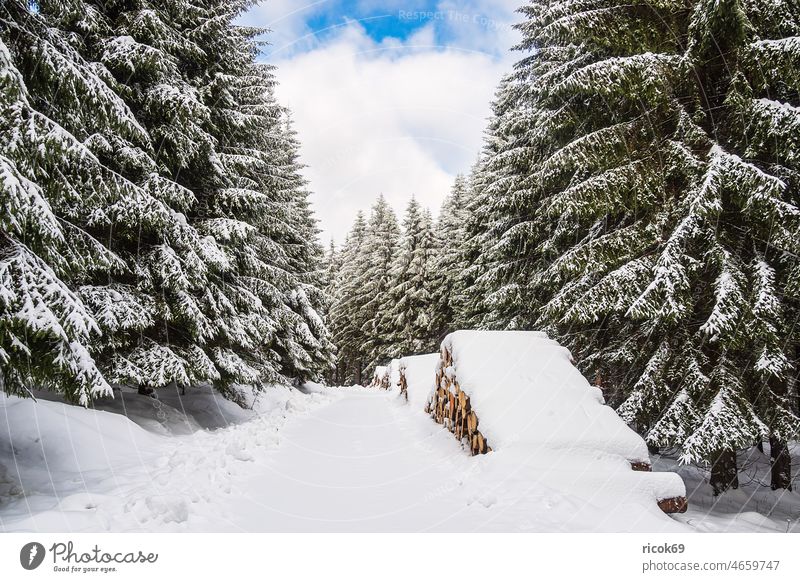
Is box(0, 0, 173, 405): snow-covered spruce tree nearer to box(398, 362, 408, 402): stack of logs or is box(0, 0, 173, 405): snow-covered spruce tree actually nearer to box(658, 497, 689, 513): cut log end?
box(658, 497, 689, 513): cut log end

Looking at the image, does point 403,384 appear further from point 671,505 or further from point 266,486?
point 671,505

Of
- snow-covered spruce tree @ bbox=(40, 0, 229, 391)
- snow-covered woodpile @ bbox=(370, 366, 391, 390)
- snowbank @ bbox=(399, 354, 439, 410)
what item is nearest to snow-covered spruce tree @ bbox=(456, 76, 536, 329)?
snowbank @ bbox=(399, 354, 439, 410)

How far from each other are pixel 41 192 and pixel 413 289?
81.8 ft

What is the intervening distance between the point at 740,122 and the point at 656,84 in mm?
1323

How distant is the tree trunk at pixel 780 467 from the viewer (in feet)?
21.9

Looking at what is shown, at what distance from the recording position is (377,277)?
33.3 meters

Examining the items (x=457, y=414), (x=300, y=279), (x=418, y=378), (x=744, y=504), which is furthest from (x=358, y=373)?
(x=744, y=504)

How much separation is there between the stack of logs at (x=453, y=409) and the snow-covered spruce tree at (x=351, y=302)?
2522cm

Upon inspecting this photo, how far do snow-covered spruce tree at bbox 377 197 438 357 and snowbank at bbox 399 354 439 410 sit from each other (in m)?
11.2

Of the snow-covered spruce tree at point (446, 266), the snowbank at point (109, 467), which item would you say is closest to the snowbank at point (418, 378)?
the snowbank at point (109, 467)

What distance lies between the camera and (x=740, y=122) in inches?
233

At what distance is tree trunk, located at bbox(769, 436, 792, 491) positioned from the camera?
666 cm
